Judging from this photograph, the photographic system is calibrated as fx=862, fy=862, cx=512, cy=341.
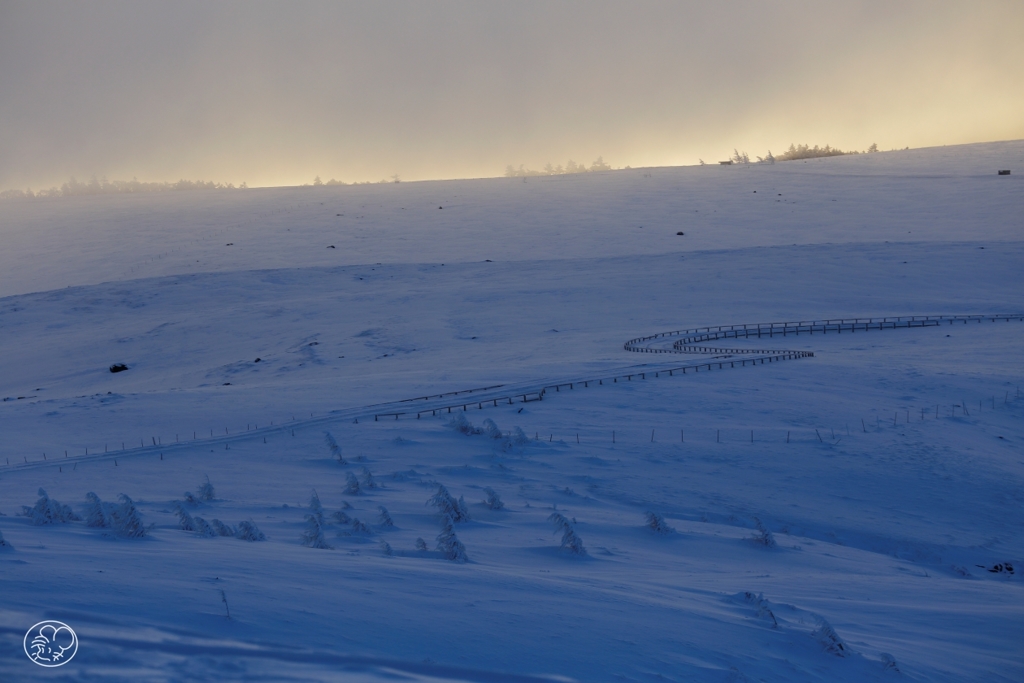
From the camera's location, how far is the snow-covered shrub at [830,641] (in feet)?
27.8

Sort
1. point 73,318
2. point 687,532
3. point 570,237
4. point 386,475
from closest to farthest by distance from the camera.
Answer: point 687,532 → point 386,475 → point 73,318 → point 570,237

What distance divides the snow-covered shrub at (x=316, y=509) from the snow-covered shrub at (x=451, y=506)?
75.1 inches

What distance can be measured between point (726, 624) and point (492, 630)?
2.56 m

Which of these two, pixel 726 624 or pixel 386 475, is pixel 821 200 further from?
Result: pixel 726 624

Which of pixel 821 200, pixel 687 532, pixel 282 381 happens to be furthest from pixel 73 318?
pixel 821 200

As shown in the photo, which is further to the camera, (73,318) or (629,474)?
(73,318)

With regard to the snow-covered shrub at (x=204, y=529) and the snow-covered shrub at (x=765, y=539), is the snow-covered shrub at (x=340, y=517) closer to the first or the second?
the snow-covered shrub at (x=204, y=529)

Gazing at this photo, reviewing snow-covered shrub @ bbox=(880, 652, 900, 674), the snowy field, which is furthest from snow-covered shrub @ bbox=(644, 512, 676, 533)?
snow-covered shrub @ bbox=(880, 652, 900, 674)

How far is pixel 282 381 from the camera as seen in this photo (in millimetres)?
30891

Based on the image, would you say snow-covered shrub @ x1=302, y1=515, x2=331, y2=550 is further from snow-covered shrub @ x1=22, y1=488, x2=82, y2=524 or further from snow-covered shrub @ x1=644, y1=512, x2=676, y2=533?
snow-covered shrub @ x1=644, y1=512, x2=676, y2=533

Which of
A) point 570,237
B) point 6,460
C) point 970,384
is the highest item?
point 570,237

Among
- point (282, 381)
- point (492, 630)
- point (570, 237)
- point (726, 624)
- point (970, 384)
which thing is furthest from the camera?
point (570, 237)

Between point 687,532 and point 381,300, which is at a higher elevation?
point 381,300

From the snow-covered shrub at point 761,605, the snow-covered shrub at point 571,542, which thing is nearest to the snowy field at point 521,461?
the snow-covered shrub at point 761,605
